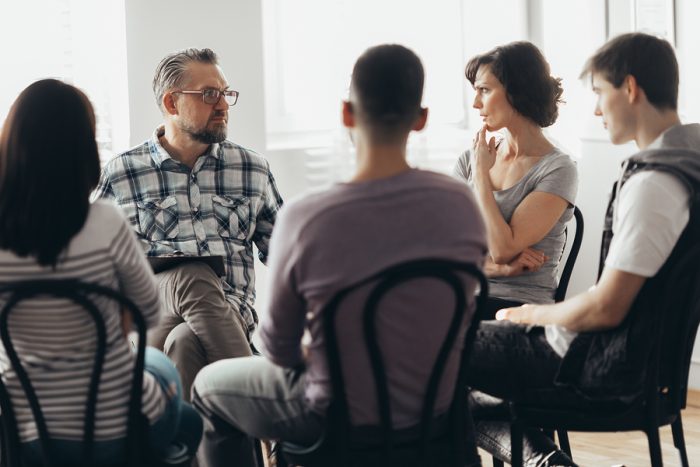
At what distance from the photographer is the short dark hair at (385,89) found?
175 centimetres

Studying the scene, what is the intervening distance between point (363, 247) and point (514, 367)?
67 centimetres

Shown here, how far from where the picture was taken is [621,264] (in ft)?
6.38

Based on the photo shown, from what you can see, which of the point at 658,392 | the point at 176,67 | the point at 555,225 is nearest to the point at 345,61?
the point at 176,67

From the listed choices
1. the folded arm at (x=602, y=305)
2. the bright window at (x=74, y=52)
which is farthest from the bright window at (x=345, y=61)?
the folded arm at (x=602, y=305)

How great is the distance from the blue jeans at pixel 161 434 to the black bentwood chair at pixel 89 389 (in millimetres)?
15

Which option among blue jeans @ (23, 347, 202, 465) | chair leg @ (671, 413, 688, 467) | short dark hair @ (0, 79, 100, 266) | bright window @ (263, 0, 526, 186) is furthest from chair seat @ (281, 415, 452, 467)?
bright window @ (263, 0, 526, 186)

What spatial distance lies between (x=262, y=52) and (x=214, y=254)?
1.18 meters

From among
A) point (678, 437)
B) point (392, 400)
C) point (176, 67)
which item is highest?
point (176, 67)

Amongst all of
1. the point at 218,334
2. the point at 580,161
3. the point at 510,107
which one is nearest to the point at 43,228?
the point at 218,334

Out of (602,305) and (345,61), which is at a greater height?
(345,61)

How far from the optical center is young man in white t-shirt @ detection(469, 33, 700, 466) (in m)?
1.94

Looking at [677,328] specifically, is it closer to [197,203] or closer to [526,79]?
[526,79]

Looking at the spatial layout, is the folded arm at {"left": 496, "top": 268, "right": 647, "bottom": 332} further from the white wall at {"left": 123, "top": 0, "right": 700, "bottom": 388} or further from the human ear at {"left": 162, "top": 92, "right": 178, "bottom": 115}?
the white wall at {"left": 123, "top": 0, "right": 700, "bottom": 388}

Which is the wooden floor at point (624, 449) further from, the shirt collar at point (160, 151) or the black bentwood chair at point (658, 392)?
the shirt collar at point (160, 151)
